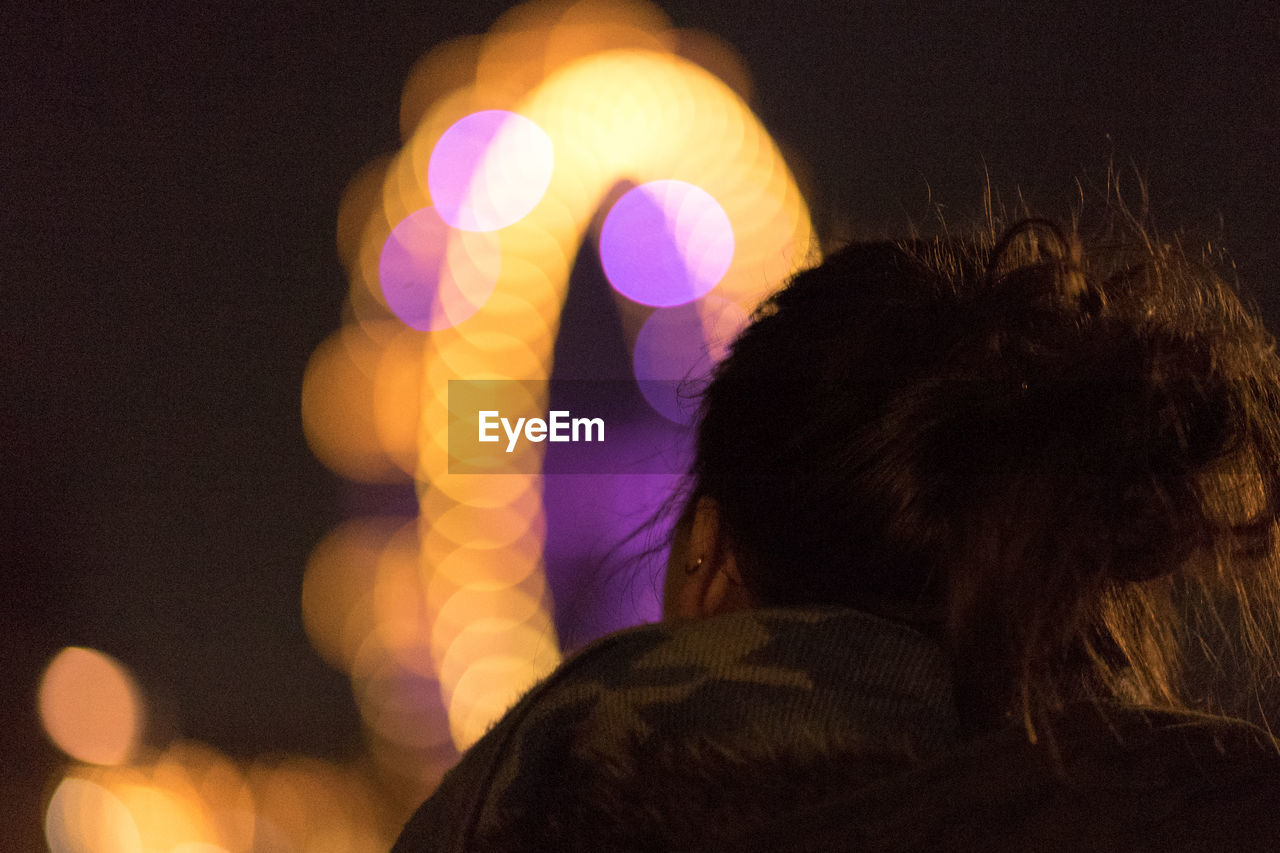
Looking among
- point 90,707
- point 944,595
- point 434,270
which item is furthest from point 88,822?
point 944,595

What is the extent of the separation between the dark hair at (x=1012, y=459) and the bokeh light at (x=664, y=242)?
0.76 metres

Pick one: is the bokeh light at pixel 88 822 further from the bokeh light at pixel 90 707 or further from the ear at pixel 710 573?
the ear at pixel 710 573

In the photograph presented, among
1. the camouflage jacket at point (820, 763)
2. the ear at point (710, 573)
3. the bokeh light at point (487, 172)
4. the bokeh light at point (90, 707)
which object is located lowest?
the bokeh light at point (90, 707)

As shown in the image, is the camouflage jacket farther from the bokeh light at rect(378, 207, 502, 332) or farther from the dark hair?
the bokeh light at rect(378, 207, 502, 332)

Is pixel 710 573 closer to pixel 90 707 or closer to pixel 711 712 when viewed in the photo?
pixel 711 712

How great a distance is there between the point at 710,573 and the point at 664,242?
110cm

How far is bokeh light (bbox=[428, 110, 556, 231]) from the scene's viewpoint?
1.75m

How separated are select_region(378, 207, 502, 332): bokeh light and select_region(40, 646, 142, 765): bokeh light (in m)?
0.86

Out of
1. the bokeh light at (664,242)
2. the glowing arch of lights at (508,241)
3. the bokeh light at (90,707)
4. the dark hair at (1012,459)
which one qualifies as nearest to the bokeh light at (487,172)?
the glowing arch of lights at (508,241)

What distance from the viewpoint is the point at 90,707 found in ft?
5.69

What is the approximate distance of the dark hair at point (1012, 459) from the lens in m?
0.40

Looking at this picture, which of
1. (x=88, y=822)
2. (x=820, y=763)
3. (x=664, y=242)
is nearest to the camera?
(x=820, y=763)

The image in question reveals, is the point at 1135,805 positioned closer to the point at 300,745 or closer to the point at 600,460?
the point at 600,460

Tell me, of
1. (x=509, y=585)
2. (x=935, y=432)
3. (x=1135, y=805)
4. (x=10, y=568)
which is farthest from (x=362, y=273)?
(x=1135, y=805)
